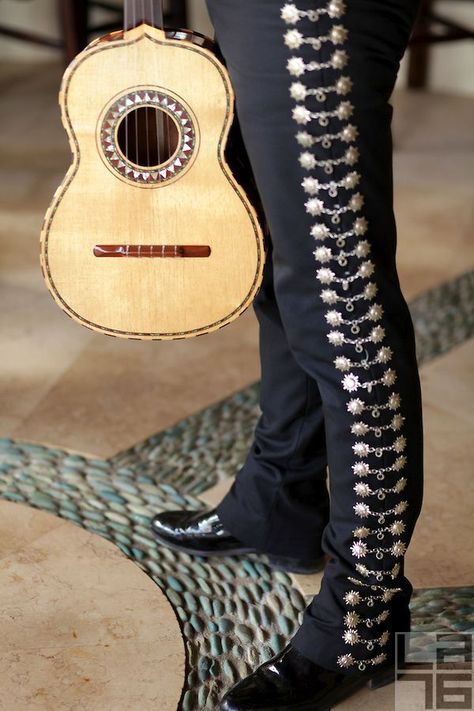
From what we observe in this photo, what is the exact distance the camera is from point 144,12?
1.16 meters

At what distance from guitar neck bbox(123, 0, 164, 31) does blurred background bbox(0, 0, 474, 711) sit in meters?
0.76

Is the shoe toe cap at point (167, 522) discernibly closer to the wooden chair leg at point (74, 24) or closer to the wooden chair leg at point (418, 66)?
the wooden chair leg at point (74, 24)

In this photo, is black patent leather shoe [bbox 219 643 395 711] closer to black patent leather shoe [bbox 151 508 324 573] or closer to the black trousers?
the black trousers

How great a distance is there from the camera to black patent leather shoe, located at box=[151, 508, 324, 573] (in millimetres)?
1437

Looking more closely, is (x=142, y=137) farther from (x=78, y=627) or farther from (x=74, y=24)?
(x=74, y=24)

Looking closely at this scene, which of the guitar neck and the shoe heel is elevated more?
the guitar neck

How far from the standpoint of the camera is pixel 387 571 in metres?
1.13

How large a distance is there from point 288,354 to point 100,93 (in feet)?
1.34

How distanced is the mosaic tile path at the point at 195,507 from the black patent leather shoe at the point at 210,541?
17mm

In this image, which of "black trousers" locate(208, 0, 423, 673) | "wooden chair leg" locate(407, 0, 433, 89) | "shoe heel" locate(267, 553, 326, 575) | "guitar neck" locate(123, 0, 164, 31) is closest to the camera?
"black trousers" locate(208, 0, 423, 673)

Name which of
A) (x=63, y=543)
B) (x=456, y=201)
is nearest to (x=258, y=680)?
(x=63, y=543)

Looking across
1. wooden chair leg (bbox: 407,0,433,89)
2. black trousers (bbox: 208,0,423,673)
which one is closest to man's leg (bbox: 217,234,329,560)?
black trousers (bbox: 208,0,423,673)

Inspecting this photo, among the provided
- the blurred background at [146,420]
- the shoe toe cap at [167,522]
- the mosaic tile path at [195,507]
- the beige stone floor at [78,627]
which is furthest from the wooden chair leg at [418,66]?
the beige stone floor at [78,627]

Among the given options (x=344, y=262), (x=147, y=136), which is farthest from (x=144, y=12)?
(x=344, y=262)
